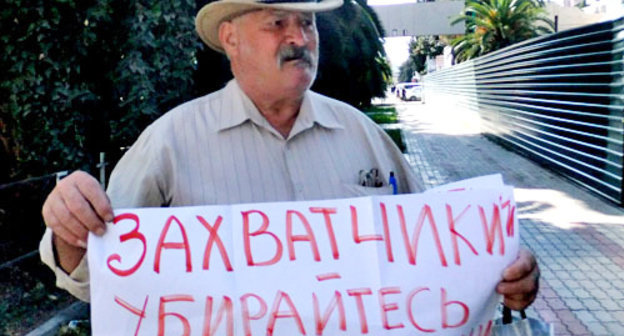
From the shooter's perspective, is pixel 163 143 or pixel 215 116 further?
pixel 215 116

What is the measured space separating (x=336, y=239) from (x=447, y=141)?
1483 cm

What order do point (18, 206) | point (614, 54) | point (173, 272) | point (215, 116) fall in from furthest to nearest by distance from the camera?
point (614, 54), point (18, 206), point (215, 116), point (173, 272)

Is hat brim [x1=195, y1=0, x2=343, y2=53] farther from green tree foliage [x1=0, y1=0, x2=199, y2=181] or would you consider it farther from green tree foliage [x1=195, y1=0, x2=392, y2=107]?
green tree foliage [x1=195, y1=0, x2=392, y2=107]

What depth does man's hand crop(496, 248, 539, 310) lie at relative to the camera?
1.71m

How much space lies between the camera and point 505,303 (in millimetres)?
1754

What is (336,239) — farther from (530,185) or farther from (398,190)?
(530,185)

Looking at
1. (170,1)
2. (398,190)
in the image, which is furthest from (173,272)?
(170,1)

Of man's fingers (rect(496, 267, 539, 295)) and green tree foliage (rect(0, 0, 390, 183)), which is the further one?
green tree foliage (rect(0, 0, 390, 183))

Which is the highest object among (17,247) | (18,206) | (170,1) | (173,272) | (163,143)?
(170,1)

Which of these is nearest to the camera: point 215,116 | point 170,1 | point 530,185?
point 215,116

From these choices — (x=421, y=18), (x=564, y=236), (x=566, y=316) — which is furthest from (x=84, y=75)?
(x=421, y=18)

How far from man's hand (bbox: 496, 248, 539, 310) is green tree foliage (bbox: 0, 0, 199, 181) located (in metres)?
3.40

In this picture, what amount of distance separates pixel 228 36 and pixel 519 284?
3.77 ft

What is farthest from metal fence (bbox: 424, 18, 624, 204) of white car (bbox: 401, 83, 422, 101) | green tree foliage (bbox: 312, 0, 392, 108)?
white car (bbox: 401, 83, 422, 101)
